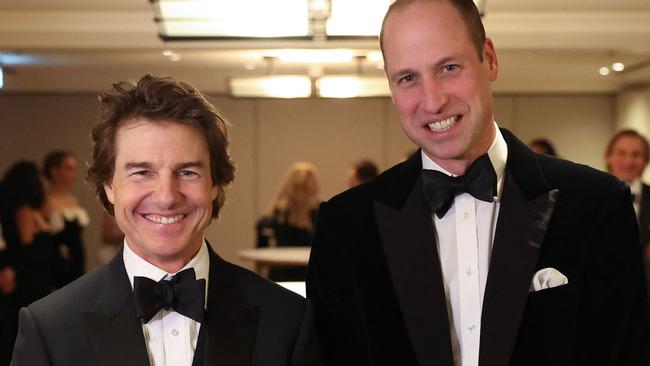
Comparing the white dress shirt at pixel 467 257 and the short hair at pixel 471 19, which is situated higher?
the short hair at pixel 471 19

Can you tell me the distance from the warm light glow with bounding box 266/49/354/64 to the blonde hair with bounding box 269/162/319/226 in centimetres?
A: 99

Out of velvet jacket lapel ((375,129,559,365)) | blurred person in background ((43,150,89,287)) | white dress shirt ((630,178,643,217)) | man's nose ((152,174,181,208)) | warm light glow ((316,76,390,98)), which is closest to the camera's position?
man's nose ((152,174,181,208))

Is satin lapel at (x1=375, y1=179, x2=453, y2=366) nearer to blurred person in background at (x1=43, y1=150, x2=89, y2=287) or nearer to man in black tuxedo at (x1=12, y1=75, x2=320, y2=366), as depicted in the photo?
man in black tuxedo at (x1=12, y1=75, x2=320, y2=366)

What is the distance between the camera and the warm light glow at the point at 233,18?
391cm

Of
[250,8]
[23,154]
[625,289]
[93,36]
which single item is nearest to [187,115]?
[625,289]

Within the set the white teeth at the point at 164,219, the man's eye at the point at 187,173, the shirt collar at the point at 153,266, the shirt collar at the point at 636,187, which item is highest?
the shirt collar at the point at 636,187

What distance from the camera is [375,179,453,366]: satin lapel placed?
5.99 ft

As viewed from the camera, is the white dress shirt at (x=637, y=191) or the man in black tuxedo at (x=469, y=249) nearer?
the man in black tuxedo at (x=469, y=249)

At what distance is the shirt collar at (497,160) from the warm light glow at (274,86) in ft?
15.1

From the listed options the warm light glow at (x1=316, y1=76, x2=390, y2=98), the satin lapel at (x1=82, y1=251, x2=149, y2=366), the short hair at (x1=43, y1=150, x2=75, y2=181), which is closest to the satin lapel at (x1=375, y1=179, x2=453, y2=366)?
the satin lapel at (x1=82, y1=251, x2=149, y2=366)

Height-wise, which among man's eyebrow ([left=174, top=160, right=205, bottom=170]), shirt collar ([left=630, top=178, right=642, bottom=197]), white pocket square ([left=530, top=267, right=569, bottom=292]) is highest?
shirt collar ([left=630, top=178, right=642, bottom=197])

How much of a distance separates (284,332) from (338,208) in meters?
0.31

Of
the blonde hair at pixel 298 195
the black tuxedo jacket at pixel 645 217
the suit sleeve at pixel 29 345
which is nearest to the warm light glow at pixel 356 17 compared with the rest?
the black tuxedo jacket at pixel 645 217

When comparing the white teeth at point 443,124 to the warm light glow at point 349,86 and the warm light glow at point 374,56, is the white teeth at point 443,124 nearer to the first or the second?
the warm light glow at point 349,86
